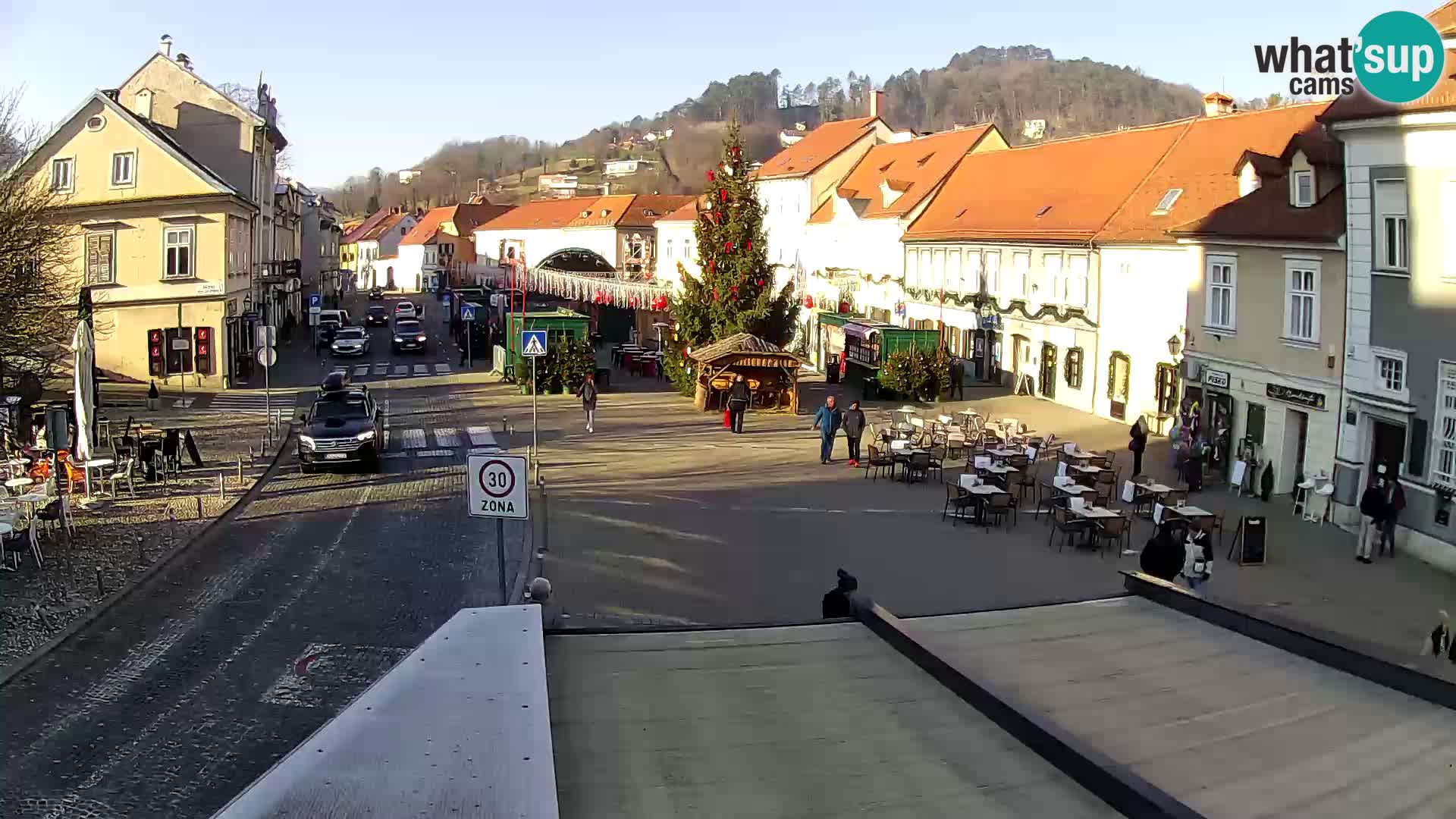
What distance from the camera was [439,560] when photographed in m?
18.5

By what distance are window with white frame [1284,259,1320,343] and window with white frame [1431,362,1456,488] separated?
4.61 metres

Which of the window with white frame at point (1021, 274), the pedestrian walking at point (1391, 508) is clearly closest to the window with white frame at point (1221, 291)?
the pedestrian walking at point (1391, 508)

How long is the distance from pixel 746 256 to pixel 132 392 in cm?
2017

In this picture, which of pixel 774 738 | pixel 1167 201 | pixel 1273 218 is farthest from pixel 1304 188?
pixel 774 738

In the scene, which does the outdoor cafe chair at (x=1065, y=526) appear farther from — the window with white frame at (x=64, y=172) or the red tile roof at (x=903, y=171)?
the window with white frame at (x=64, y=172)

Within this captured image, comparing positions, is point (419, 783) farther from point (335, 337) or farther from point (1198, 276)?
point (335, 337)

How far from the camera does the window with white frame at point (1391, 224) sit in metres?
20.5

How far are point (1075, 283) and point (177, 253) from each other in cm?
2916

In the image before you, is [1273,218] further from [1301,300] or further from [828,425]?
[828,425]

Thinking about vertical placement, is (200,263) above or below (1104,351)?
above

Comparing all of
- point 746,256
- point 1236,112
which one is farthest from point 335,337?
point 1236,112

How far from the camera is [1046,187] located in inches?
1745

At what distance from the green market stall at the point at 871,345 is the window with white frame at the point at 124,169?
2459 centimetres

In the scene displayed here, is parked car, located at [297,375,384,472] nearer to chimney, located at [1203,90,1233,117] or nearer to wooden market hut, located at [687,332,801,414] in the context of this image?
wooden market hut, located at [687,332,801,414]
